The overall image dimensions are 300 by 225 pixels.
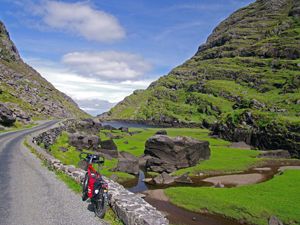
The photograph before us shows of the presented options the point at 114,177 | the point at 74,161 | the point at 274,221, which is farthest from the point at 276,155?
the point at 274,221

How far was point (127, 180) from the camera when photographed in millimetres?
58188

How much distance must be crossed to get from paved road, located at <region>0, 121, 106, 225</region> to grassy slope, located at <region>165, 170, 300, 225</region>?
20.1 metres

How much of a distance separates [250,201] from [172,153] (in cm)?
3313

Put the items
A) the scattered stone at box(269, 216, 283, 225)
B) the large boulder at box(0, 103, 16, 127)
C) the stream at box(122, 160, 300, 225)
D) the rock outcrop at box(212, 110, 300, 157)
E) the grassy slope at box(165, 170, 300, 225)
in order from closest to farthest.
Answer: the scattered stone at box(269, 216, 283, 225) → the grassy slope at box(165, 170, 300, 225) → the stream at box(122, 160, 300, 225) → the rock outcrop at box(212, 110, 300, 157) → the large boulder at box(0, 103, 16, 127)

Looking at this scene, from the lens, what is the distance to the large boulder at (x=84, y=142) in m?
82.8

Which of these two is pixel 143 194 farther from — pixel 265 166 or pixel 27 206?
pixel 265 166

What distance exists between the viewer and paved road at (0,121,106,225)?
1984 cm

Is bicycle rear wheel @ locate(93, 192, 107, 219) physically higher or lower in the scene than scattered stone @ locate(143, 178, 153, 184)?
higher

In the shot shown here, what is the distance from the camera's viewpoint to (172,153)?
241 ft

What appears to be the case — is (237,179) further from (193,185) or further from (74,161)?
(74,161)

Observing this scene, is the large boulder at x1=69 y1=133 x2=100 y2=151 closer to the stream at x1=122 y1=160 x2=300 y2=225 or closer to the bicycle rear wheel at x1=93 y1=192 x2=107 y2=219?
the stream at x1=122 y1=160 x2=300 y2=225

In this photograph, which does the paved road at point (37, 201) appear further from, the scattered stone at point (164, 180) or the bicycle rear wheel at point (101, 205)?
the scattered stone at point (164, 180)

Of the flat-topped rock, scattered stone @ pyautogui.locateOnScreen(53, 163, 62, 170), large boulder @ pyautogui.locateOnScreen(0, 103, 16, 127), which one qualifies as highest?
large boulder @ pyautogui.locateOnScreen(0, 103, 16, 127)

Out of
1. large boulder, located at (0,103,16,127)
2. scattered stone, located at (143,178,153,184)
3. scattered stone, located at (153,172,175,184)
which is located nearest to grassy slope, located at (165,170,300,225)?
scattered stone, located at (153,172,175,184)
